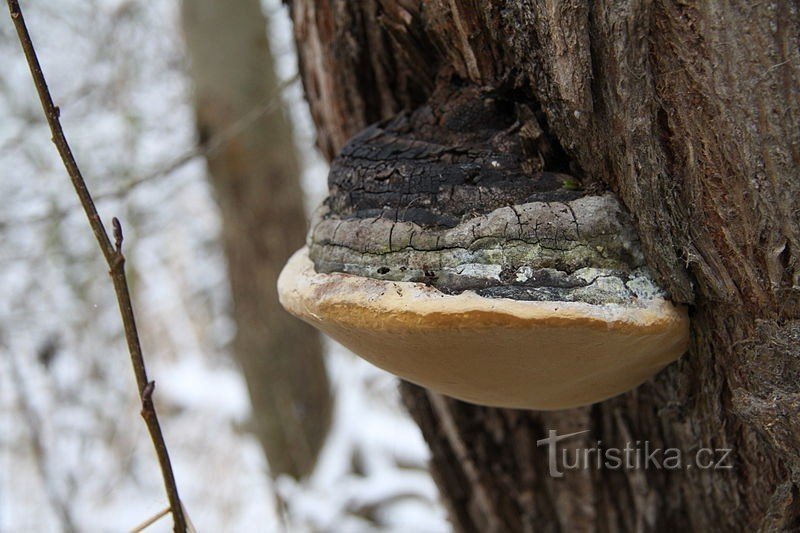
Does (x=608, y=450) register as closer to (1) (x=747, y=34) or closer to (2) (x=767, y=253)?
(2) (x=767, y=253)

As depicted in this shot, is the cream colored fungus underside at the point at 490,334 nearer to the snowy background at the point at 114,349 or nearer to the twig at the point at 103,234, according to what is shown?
the twig at the point at 103,234

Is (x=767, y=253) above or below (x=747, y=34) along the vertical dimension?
below

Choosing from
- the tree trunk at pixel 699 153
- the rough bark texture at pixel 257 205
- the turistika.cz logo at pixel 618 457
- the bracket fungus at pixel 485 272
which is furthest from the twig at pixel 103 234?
the rough bark texture at pixel 257 205

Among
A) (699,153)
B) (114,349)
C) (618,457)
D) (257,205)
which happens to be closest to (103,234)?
(699,153)

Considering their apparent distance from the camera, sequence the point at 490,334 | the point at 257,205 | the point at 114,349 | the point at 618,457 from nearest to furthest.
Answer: the point at 490,334, the point at 618,457, the point at 257,205, the point at 114,349

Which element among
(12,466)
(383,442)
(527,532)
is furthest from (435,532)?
(12,466)

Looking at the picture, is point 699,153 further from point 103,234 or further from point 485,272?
point 103,234
